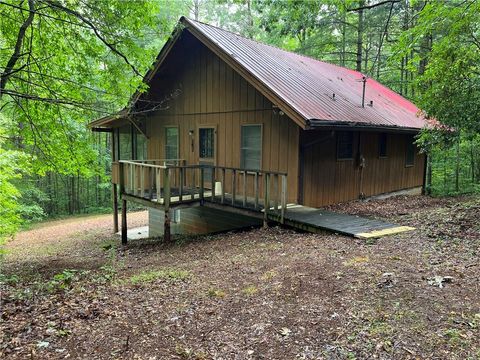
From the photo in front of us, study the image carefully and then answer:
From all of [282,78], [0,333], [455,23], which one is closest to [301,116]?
[282,78]

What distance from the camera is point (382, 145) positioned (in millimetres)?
11477

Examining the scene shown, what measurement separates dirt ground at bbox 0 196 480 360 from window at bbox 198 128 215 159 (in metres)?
4.79

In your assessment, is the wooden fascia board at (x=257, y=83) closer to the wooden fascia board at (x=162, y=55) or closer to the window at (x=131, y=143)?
the wooden fascia board at (x=162, y=55)

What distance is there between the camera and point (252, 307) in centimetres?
390

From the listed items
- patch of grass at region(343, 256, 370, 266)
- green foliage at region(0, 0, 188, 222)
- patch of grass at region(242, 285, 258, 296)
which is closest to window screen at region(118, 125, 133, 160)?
green foliage at region(0, 0, 188, 222)

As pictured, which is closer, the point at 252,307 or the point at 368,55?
the point at 252,307

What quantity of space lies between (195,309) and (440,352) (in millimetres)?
2396

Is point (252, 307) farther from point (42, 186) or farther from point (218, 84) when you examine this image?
point (42, 186)

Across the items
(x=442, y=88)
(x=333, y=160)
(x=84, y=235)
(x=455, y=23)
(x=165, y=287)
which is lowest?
(x=84, y=235)

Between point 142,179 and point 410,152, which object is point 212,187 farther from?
point 410,152

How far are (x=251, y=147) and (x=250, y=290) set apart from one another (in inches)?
234

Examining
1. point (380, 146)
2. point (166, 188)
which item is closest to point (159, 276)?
point (166, 188)

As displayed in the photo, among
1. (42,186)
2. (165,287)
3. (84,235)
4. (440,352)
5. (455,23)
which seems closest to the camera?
(440,352)

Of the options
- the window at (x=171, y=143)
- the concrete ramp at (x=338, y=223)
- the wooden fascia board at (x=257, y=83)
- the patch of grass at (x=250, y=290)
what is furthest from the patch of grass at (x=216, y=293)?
the window at (x=171, y=143)
